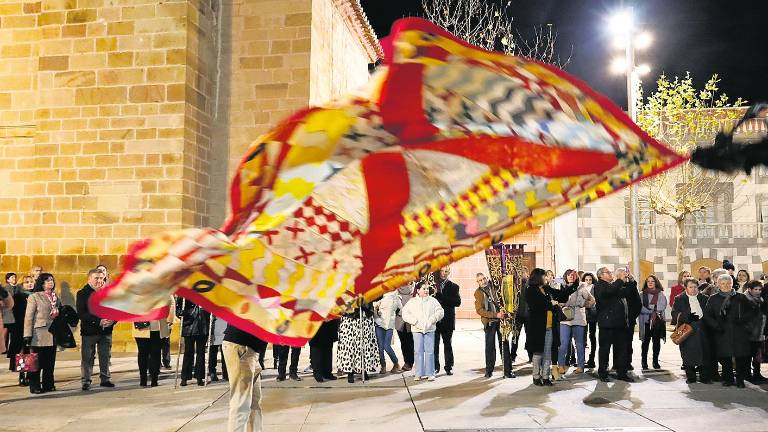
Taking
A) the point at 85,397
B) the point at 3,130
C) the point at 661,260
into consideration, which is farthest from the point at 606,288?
the point at 661,260

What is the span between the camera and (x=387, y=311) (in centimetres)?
1211

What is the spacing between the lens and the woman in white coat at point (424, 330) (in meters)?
10.8

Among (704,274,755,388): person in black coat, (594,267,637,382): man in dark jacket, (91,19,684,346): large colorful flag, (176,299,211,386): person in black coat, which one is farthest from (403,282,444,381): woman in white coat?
(91,19,684,346): large colorful flag

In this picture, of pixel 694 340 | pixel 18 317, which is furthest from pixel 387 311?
pixel 18 317

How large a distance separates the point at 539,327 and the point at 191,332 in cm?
537

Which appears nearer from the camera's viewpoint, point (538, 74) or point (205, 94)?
point (538, 74)

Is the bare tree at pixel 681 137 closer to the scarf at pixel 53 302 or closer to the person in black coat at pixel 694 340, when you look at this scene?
the person in black coat at pixel 694 340

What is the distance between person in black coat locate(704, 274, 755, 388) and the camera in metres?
10.0

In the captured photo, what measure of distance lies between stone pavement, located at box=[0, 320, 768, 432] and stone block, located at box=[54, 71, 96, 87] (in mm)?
6626

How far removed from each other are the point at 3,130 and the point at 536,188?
15153mm

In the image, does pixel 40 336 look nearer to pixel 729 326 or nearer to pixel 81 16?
pixel 81 16

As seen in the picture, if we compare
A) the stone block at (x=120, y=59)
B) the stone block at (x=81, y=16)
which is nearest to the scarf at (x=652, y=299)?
the stone block at (x=120, y=59)

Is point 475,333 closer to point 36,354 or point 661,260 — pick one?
point 661,260

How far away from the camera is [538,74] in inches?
125
